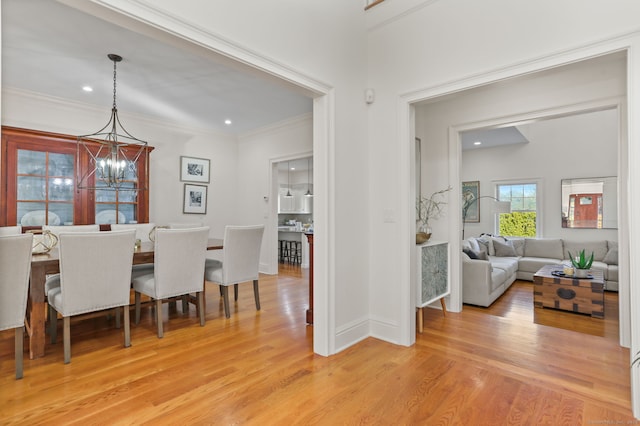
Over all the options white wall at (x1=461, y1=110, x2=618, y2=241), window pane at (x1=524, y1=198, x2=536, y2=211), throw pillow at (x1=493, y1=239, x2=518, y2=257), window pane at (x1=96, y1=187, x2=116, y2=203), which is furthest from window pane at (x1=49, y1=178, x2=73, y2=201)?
window pane at (x1=524, y1=198, x2=536, y2=211)

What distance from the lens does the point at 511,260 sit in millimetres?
5734

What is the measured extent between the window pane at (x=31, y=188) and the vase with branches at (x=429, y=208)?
4673 millimetres

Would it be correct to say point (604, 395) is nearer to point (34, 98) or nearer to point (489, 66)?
point (489, 66)

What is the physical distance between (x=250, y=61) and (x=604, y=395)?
3.04 m

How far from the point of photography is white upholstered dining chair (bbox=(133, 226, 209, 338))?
3020mm

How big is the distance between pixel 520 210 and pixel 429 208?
4.25 metres

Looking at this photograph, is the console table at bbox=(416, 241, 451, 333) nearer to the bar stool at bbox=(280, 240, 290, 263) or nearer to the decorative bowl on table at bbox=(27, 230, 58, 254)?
the decorative bowl on table at bbox=(27, 230, 58, 254)

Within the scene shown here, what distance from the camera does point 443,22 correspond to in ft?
8.67

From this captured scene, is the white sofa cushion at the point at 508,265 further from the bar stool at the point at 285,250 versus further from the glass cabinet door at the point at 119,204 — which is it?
the glass cabinet door at the point at 119,204

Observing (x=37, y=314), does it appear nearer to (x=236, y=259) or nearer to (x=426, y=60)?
(x=236, y=259)

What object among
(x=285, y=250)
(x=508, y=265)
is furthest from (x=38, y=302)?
(x=508, y=265)

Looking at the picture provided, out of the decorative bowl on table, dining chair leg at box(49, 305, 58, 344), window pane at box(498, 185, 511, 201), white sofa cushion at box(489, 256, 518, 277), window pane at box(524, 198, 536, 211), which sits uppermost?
window pane at box(498, 185, 511, 201)

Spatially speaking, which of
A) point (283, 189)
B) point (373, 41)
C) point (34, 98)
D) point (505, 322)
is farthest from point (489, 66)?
point (283, 189)

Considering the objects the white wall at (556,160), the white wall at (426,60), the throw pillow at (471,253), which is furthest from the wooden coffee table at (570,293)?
the white wall at (556,160)
